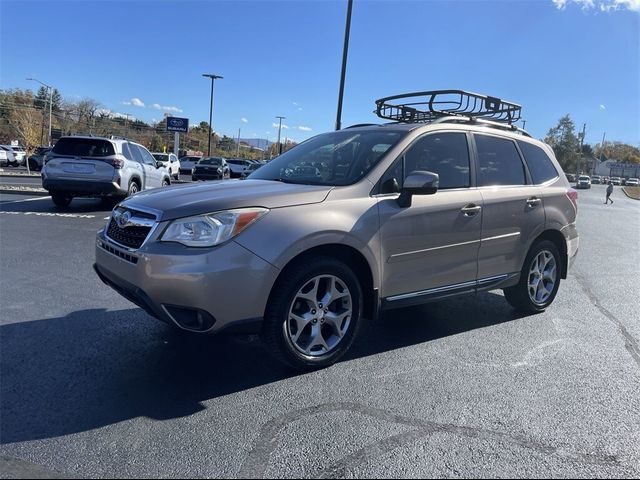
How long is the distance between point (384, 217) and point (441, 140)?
42.8 inches

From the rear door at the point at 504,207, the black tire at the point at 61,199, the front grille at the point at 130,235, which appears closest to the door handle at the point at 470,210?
the rear door at the point at 504,207

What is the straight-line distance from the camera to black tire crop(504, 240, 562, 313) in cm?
514

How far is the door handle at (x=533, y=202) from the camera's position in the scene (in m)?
5.01

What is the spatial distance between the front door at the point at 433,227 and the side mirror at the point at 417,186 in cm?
7

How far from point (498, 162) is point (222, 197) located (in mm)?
2828

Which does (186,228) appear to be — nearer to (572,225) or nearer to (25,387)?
(25,387)

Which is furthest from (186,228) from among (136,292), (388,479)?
(388,479)

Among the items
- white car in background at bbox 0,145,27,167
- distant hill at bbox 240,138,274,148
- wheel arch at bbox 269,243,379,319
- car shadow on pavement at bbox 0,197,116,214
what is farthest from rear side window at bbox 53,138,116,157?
distant hill at bbox 240,138,274,148

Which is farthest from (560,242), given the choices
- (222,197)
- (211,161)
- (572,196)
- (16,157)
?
(16,157)

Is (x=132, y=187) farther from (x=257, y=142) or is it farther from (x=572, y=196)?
(x=257, y=142)

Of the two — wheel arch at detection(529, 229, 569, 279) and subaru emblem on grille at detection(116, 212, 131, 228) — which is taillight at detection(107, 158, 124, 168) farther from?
wheel arch at detection(529, 229, 569, 279)

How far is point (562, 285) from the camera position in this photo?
6969 mm

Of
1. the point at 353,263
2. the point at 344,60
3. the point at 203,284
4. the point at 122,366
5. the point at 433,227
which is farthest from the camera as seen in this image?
the point at 344,60

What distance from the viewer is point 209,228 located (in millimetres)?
3268
